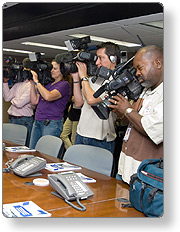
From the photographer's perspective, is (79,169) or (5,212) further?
(79,169)

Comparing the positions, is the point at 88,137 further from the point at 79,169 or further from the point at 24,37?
the point at 24,37

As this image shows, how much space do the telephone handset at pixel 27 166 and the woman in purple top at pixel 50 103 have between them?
1.64ft

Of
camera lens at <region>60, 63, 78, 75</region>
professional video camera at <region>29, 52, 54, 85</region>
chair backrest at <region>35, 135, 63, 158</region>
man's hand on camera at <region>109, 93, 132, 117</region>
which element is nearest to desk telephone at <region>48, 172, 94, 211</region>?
man's hand on camera at <region>109, 93, 132, 117</region>

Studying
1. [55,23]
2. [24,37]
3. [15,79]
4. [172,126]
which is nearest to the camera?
[172,126]

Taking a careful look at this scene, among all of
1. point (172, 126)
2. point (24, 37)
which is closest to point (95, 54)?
point (24, 37)

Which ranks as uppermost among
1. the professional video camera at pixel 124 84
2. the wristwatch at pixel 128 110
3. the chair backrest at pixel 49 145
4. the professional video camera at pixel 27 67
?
the professional video camera at pixel 27 67

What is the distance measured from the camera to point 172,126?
1.44m

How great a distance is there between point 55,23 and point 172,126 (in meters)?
2.26

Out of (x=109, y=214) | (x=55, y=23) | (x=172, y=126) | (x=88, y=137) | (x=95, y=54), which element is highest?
(x=55, y=23)

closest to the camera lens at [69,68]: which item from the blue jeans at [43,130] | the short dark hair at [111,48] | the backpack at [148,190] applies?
the short dark hair at [111,48]

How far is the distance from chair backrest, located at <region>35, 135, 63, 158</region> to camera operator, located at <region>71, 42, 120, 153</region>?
221 millimetres

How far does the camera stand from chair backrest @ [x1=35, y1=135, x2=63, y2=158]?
2375 millimetres

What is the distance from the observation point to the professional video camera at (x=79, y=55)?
2104 mm

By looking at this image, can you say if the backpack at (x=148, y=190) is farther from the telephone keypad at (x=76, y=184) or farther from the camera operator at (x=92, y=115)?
the camera operator at (x=92, y=115)
